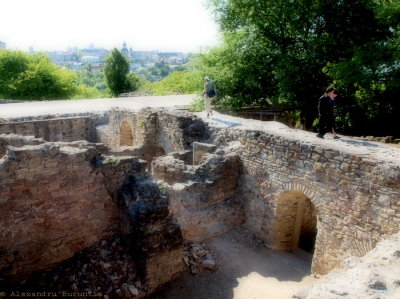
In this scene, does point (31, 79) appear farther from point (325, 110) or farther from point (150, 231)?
point (325, 110)

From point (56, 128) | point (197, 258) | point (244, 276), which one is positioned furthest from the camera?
point (56, 128)

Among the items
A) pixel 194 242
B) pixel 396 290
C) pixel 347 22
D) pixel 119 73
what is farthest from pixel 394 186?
pixel 119 73

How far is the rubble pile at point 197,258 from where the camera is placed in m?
8.02

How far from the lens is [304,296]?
4129 millimetres

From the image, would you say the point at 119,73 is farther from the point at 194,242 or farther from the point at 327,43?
the point at 194,242

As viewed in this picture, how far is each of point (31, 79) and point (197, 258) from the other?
99.1 ft

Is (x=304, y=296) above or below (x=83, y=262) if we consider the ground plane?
above

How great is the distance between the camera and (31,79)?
31859 mm

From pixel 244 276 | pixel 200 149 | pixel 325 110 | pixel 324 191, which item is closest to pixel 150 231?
pixel 244 276

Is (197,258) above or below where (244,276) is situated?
above

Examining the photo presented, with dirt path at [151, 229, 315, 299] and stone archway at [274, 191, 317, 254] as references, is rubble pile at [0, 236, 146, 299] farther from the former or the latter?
stone archway at [274, 191, 317, 254]

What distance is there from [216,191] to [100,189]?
334 centimetres

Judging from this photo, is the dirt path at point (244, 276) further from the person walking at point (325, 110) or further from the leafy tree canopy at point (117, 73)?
the leafy tree canopy at point (117, 73)

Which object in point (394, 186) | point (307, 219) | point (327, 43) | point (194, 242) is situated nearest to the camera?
point (394, 186)
